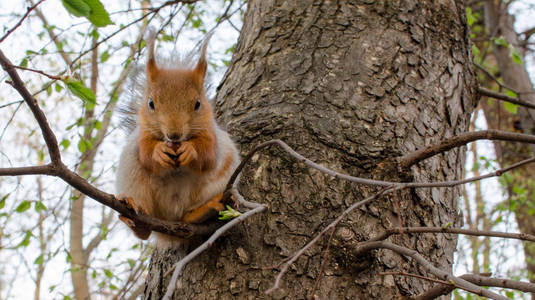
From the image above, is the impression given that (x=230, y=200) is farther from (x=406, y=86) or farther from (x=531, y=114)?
(x=531, y=114)

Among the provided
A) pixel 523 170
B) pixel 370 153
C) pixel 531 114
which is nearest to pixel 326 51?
pixel 370 153

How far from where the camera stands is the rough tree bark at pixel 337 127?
1487 mm

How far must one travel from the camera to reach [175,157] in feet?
5.16

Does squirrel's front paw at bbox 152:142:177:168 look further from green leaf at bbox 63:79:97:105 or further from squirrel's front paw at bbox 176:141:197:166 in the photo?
green leaf at bbox 63:79:97:105

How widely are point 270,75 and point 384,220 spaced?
0.78 metres

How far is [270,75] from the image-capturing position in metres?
1.98

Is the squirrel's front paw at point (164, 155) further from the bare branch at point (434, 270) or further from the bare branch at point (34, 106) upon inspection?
the bare branch at point (434, 270)

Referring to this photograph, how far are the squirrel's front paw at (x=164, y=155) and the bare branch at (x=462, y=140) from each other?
77 cm

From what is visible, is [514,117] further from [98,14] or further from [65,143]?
[98,14]

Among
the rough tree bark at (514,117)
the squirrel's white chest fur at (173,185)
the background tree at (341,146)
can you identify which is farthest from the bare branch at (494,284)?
the rough tree bark at (514,117)

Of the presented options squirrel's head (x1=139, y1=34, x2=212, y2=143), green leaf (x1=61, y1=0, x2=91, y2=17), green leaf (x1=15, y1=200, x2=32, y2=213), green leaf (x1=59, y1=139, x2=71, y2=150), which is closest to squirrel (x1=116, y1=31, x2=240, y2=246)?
squirrel's head (x1=139, y1=34, x2=212, y2=143)

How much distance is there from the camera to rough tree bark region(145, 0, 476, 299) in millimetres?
1487

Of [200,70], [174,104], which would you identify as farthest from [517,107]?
[174,104]

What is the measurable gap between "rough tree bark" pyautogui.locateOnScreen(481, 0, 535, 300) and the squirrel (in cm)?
269
